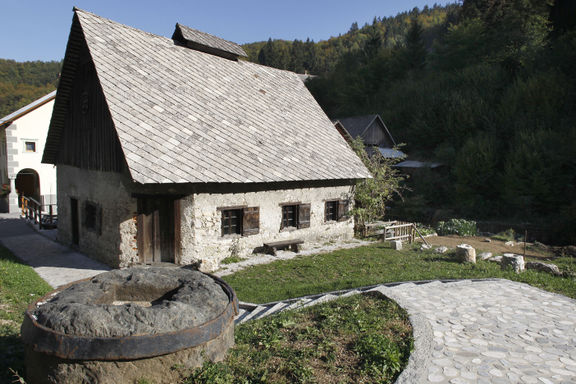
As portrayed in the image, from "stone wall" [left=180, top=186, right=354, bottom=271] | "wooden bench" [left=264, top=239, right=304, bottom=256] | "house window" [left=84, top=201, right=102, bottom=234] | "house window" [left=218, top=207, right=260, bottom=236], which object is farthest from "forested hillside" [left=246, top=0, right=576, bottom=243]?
"house window" [left=84, top=201, right=102, bottom=234]

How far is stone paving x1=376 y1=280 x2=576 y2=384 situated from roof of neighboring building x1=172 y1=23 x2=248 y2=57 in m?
12.5

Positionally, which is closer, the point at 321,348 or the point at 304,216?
the point at 321,348

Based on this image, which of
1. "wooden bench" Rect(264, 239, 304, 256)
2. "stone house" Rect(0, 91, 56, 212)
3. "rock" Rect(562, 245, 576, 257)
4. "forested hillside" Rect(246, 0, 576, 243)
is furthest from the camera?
"stone house" Rect(0, 91, 56, 212)

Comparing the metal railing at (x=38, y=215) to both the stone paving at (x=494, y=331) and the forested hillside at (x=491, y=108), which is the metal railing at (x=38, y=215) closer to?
the stone paving at (x=494, y=331)

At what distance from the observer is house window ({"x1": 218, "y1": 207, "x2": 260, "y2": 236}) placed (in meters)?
12.0

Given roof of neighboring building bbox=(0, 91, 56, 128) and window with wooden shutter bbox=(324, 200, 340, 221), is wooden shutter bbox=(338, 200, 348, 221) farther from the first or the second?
roof of neighboring building bbox=(0, 91, 56, 128)

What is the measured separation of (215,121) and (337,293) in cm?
756

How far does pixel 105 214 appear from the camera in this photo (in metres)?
11.4

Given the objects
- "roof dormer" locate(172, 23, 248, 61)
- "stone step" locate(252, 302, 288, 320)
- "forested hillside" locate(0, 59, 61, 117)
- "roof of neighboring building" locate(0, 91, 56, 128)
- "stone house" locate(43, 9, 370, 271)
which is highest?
"forested hillside" locate(0, 59, 61, 117)

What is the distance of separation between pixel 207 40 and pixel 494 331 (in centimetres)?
1483

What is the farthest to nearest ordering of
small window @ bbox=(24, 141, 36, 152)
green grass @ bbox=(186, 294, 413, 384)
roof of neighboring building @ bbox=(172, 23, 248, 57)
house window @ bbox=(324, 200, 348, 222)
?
small window @ bbox=(24, 141, 36, 152) → house window @ bbox=(324, 200, 348, 222) → roof of neighboring building @ bbox=(172, 23, 248, 57) → green grass @ bbox=(186, 294, 413, 384)

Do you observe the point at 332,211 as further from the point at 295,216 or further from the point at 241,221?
the point at 241,221

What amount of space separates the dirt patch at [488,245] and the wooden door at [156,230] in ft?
33.9

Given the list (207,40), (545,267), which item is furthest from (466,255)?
(207,40)
